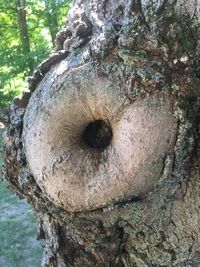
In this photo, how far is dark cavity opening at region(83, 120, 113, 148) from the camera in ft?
4.23

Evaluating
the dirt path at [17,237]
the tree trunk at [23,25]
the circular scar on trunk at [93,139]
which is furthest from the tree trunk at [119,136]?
the tree trunk at [23,25]

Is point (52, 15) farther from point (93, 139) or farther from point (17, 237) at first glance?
point (93, 139)

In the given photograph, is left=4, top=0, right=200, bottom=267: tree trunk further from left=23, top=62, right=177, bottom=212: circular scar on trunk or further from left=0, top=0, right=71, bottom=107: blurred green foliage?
left=0, top=0, right=71, bottom=107: blurred green foliage

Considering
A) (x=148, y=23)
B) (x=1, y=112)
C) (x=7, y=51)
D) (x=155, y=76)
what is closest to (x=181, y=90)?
(x=155, y=76)

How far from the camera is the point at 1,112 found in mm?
1485

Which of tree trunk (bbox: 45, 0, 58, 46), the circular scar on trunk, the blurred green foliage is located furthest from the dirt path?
tree trunk (bbox: 45, 0, 58, 46)

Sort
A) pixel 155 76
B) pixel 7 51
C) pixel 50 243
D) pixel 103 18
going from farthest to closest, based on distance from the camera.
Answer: pixel 7 51, pixel 50 243, pixel 103 18, pixel 155 76

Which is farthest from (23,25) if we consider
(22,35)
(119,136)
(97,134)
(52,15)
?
(119,136)

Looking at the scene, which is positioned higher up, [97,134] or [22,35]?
[22,35]

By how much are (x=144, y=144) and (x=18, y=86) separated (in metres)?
8.10

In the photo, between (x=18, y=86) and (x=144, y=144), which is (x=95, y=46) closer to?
(x=144, y=144)

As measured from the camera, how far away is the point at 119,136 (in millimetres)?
1188

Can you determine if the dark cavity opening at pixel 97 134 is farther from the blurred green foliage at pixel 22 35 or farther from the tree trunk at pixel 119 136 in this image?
the blurred green foliage at pixel 22 35

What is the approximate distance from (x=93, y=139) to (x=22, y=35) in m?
8.95
